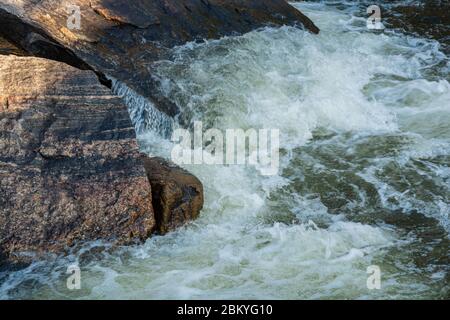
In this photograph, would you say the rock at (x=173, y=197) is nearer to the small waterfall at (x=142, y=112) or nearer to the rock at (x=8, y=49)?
the small waterfall at (x=142, y=112)

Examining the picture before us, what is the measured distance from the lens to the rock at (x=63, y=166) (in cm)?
494

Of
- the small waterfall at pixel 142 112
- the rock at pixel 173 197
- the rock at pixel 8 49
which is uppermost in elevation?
the rock at pixel 8 49

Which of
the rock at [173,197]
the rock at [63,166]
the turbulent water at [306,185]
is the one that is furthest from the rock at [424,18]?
the rock at [63,166]

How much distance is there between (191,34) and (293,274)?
13.6 ft

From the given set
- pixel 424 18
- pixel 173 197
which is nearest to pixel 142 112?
pixel 173 197

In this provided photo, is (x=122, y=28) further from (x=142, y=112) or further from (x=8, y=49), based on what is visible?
(x=8, y=49)

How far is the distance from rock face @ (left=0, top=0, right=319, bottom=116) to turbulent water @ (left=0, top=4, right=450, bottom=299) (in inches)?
8.7

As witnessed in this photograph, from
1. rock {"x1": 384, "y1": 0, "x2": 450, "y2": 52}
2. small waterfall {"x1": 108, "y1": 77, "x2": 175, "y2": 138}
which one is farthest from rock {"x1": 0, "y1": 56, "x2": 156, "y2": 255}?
rock {"x1": 384, "y1": 0, "x2": 450, "y2": 52}

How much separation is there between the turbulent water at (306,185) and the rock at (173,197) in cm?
10

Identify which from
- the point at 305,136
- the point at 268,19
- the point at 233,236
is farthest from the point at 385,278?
the point at 268,19

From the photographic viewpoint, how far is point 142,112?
677cm

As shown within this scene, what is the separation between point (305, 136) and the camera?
278 inches

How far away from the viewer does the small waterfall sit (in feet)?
22.1

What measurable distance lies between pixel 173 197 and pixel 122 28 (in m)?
2.81
